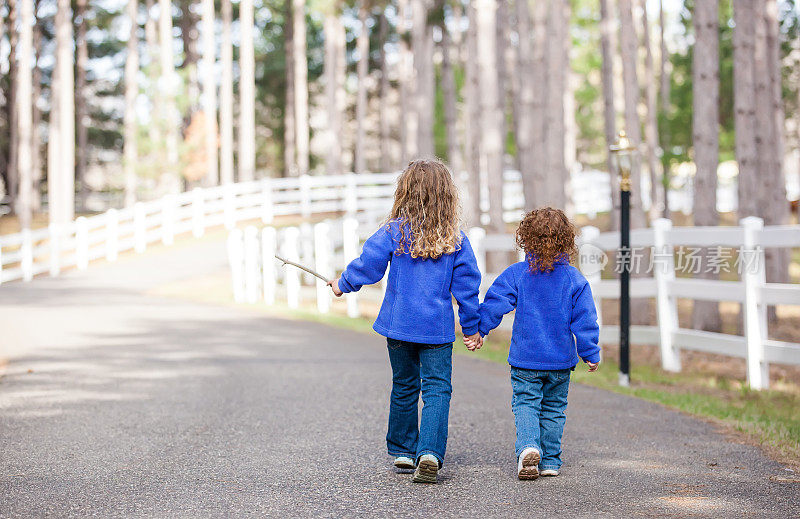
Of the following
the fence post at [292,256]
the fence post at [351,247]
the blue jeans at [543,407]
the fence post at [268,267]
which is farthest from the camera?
the fence post at [268,267]

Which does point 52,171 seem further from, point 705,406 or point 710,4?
point 705,406

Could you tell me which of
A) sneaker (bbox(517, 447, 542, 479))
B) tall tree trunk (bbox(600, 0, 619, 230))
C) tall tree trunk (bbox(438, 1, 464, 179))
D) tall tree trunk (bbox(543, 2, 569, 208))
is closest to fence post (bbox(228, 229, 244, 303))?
tall tree trunk (bbox(543, 2, 569, 208))

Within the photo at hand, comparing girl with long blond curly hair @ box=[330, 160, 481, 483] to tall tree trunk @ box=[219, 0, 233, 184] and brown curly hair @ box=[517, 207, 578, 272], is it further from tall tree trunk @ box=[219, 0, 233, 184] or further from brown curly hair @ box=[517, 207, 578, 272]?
tall tree trunk @ box=[219, 0, 233, 184]

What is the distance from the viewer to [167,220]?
2995cm

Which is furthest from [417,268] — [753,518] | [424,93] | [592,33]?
[592,33]

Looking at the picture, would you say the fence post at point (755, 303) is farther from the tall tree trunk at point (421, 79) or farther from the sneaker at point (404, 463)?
the tall tree trunk at point (421, 79)

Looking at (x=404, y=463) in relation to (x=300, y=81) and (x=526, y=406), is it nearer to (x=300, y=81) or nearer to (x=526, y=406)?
(x=526, y=406)

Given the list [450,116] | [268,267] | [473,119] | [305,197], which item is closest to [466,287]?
[268,267]

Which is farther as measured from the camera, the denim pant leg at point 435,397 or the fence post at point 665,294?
the fence post at point 665,294

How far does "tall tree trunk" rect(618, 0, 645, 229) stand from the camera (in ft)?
58.5

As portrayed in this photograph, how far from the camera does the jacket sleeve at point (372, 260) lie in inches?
203

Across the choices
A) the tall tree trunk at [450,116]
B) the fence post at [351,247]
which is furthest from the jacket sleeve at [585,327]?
the tall tree trunk at [450,116]

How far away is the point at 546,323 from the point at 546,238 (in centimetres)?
47

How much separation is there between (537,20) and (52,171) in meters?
17.3
